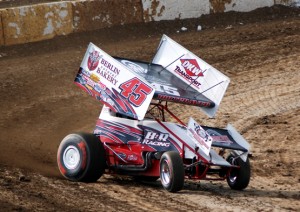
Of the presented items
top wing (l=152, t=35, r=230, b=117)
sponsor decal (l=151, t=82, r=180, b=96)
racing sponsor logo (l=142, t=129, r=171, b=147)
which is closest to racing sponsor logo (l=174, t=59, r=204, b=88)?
top wing (l=152, t=35, r=230, b=117)

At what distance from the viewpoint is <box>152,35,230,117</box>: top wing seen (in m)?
11.9

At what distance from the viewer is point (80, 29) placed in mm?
19688

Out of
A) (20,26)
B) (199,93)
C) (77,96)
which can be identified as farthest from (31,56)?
(199,93)

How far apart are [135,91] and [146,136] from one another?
70 centimetres

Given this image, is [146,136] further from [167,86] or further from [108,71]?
[108,71]

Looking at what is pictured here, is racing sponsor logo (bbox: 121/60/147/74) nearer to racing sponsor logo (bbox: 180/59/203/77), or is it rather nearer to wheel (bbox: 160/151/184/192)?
racing sponsor logo (bbox: 180/59/203/77)

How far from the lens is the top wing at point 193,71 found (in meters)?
11.9

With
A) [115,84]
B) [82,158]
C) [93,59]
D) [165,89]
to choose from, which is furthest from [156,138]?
[93,59]

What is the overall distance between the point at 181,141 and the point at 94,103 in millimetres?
5502

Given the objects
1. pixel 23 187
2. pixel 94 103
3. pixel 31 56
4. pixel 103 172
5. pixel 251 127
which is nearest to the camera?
pixel 23 187

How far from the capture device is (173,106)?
54.1 ft

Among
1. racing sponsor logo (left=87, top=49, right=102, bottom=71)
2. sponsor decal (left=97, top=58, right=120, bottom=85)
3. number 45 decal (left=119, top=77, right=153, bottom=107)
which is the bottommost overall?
number 45 decal (left=119, top=77, right=153, bottom=107)

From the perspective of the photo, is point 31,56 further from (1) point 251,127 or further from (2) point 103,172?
(2) point 103,172

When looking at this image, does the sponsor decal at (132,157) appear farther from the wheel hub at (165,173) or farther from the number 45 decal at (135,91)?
the number 45 decal at (135,91)
